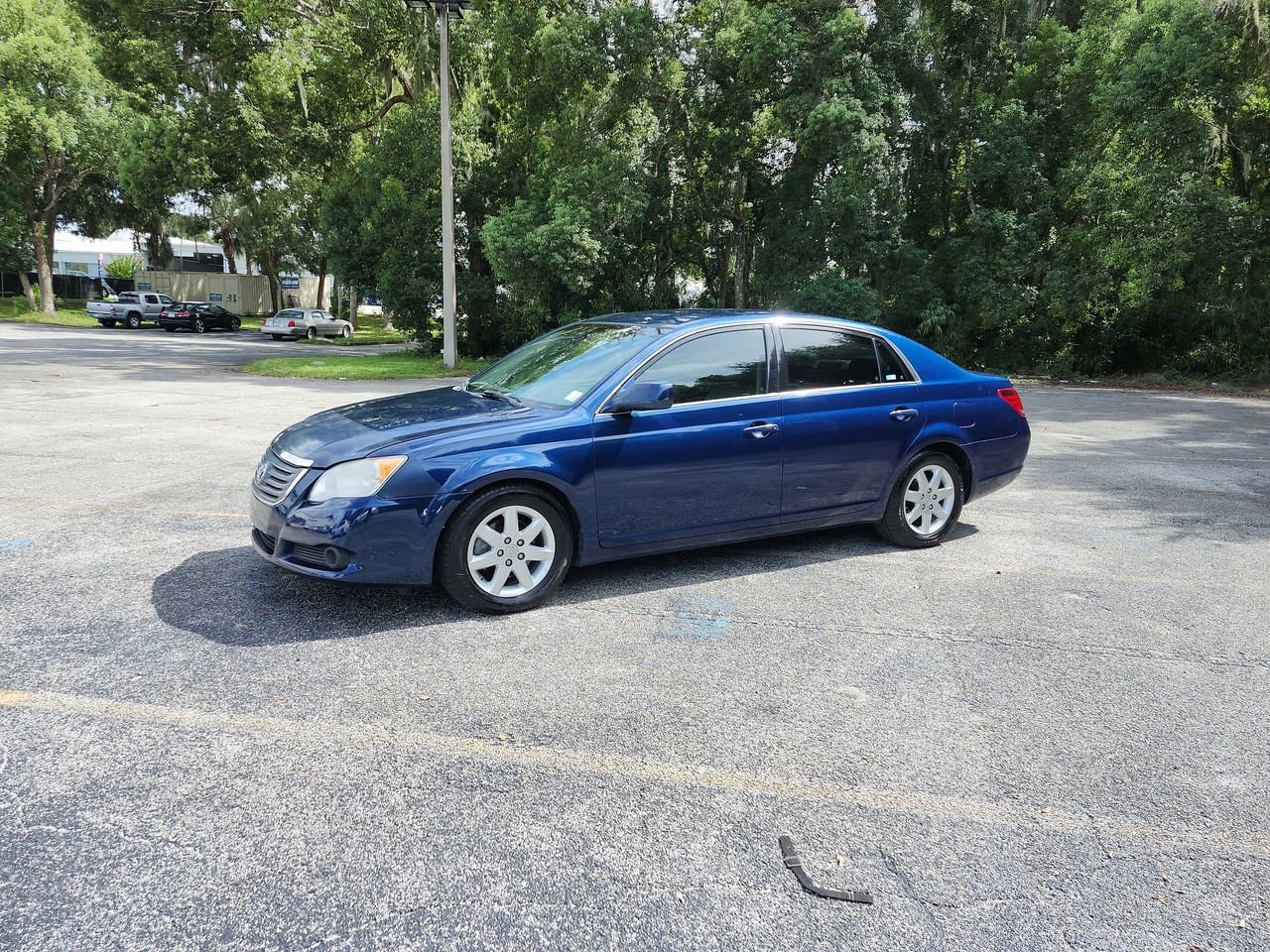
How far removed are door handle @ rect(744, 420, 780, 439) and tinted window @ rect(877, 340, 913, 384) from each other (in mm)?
1121

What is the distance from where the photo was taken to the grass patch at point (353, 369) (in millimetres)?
20156

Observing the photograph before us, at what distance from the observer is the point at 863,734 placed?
3.50 m

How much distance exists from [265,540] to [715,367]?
2.71m

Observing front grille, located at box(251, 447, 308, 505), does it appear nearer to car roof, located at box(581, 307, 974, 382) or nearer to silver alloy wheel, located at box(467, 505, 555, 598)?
silver alloy wheel, located at box(467, 505, 555, 598)

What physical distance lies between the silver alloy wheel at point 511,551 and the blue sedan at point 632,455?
0.01 metres

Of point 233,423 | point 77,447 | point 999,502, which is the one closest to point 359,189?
point 233,423

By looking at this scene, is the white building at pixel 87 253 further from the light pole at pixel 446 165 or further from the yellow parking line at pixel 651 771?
the yellow parking line at pixel 651 771

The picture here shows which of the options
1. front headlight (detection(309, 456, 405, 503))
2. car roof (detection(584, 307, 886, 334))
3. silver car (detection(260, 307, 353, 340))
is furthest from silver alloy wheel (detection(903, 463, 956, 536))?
silver car (detection(260, 307, 353, 340))

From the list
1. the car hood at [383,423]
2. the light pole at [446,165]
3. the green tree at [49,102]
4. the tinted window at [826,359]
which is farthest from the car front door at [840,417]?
the green tree at [49,102]

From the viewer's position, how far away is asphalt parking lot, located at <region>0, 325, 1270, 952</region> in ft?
8.11

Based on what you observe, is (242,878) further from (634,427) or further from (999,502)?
(999,502)

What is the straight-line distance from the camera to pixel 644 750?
3.34m

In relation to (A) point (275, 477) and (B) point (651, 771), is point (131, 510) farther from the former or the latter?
(B) point (651, 771)

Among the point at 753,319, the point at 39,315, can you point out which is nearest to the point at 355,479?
the point at 753,319
